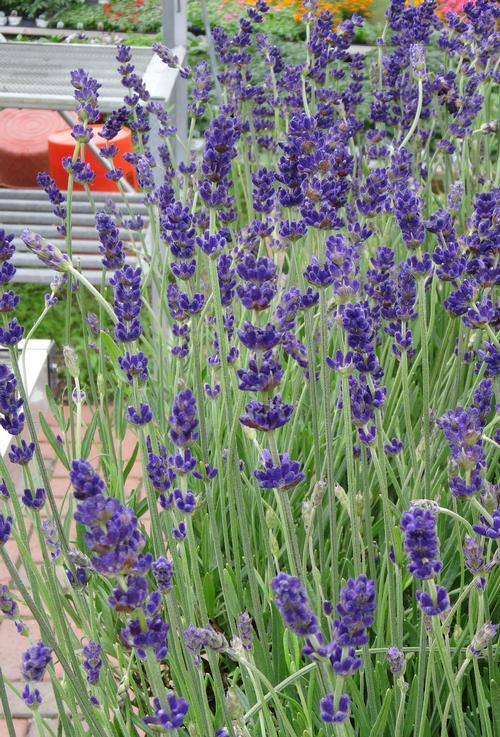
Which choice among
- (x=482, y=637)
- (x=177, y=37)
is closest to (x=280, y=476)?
(x=482, y=637)

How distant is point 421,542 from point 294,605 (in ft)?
0.68

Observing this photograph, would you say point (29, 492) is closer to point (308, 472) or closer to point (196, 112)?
point (308, 472)

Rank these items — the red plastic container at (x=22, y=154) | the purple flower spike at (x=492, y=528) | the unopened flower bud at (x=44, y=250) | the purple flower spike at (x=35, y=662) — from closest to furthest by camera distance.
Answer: the purple flower spike at (x=492, y=528)
the purple flower spike at (x=35, y=662)
the unopened flower bud at (x=44, y=250)
the red plastic container at (x=22, y=154)

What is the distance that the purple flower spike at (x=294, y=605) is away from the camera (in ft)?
3.22

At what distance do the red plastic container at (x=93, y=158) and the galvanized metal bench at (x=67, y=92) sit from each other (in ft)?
1.25

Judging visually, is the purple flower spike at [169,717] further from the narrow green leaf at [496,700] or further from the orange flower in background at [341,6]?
the orange flower in background at [341,6]

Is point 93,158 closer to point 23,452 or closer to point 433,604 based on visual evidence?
point 23,452

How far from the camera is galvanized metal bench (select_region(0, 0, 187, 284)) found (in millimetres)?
4547

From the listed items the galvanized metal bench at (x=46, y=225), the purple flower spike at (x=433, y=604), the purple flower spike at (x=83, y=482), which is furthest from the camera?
the galvanized metal bench at (x=46, y=225)

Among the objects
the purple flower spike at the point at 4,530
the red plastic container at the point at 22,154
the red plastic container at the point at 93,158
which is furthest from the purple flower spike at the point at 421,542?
the red plastic container at the point at 22,154

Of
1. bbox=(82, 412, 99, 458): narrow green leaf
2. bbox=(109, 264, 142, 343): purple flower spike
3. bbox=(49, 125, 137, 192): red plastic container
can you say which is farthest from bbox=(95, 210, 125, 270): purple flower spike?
bbox=(49, 125, 137, 192): red plastic container

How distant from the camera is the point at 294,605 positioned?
38.8 inches

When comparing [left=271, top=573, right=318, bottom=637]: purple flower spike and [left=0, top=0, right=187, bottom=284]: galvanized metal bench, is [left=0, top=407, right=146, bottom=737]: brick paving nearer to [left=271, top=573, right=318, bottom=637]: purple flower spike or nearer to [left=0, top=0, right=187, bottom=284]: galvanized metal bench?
[left=0, top=0, right=187, bottom=284]: galvanized metal bench

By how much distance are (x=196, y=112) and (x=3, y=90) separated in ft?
5.89
